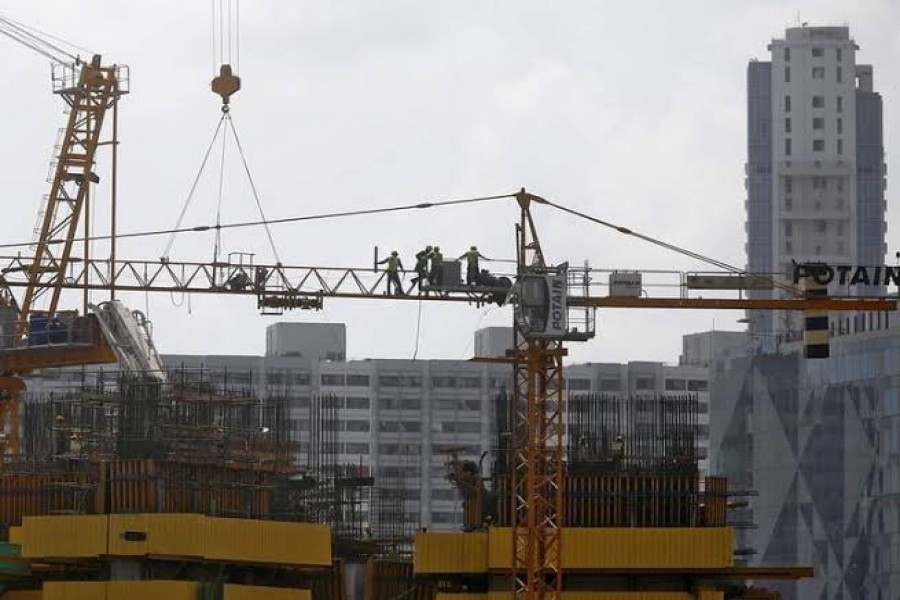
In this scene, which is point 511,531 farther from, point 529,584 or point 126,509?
point 126,509

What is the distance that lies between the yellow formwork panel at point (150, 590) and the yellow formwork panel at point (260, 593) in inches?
71.3

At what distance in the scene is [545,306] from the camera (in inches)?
4186

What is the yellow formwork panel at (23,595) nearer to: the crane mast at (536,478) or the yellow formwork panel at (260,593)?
the yellow formwork panel at (260,593)

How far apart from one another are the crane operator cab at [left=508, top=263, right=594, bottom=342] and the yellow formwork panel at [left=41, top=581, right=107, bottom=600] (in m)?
20.2

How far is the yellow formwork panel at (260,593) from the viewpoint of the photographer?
4186 inches

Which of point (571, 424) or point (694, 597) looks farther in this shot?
point (571, 424)

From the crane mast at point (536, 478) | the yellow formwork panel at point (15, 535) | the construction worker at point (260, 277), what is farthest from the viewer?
the construction worker at point (260, 277)

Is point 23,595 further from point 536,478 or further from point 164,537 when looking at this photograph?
point 536,478

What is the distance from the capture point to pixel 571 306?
4301 inches

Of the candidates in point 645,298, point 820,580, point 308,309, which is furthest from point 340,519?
point 820,580

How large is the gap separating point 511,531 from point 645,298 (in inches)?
618

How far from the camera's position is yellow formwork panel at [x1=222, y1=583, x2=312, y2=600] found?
349ft

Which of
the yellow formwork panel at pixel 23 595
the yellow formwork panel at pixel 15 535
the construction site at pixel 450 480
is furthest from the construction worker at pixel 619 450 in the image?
the yellow formwork panel at pixel 15 535

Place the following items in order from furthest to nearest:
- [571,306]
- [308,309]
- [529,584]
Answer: [308,309] → [571,306] → [529,584]
